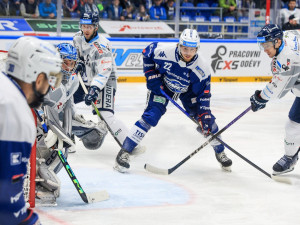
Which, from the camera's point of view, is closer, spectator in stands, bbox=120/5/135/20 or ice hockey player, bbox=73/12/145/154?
ice hockey player, bbox=73/12/145/154

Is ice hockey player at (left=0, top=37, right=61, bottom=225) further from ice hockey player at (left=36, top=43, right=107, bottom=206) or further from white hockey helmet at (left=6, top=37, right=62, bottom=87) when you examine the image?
ice hockey player at (left=36, top=43, right=107, bottom=206)

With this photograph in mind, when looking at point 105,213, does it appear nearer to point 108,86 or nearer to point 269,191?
point 269,191

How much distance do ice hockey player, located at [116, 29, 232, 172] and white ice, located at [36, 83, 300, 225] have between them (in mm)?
220

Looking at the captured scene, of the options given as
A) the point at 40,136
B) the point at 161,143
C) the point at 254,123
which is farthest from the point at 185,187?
the point at 254,123

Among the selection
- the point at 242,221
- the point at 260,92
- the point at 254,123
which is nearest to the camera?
the point at 242,221

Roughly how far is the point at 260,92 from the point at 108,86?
4.45 ft

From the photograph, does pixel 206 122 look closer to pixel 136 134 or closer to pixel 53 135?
pixel 136 134

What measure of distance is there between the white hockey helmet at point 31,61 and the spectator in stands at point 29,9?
812 centimetres

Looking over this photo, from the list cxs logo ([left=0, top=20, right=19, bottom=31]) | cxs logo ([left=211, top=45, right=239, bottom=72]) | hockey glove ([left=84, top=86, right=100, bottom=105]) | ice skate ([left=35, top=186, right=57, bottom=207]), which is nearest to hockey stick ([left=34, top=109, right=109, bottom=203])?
ice skate ([left=35, top=186, right=57, bottom=207])

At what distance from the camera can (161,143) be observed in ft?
18.4

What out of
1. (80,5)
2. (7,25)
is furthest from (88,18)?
(80,5)

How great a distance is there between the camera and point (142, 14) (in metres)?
11.1

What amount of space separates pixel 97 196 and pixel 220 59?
6843mm

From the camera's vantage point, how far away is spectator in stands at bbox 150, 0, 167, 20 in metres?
11.0
